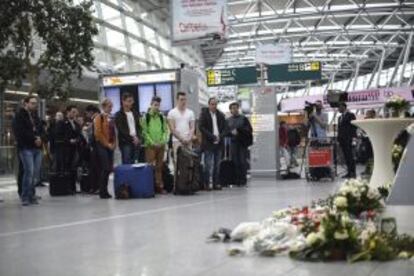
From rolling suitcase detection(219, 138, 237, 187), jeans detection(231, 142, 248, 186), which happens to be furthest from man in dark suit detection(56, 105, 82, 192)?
jeans detection(231, 142, 248, 186)

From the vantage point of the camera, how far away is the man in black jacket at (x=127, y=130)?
37.5ft

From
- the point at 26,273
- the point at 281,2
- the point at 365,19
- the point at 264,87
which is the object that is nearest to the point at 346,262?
the point at 26,273

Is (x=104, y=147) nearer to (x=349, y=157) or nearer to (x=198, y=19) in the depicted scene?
(x=349, y=157)

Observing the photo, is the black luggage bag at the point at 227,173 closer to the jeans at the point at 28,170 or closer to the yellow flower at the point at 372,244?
the jeans at the point at 28,170

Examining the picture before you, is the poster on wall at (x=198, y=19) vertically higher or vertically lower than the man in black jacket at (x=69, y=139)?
higher

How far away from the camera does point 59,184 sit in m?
12.2

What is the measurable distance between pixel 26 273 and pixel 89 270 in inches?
17.1

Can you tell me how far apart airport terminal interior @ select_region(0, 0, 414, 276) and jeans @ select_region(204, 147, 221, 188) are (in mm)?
25

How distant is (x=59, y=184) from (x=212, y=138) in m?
2.92

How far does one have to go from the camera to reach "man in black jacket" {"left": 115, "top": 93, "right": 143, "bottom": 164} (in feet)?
37.5

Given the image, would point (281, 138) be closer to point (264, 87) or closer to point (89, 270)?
point (264, 87)

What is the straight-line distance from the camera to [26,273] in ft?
15.1

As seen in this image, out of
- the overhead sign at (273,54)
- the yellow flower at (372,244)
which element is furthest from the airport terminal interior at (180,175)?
the overhead sign at (273,54)

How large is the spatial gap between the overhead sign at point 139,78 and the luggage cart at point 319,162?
370cm
